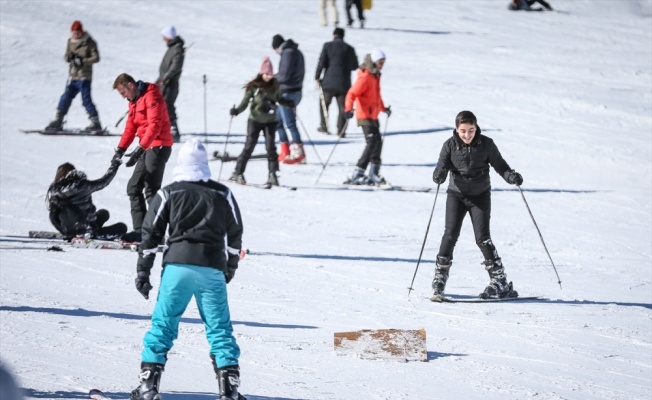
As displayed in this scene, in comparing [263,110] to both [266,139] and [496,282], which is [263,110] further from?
[496,282]

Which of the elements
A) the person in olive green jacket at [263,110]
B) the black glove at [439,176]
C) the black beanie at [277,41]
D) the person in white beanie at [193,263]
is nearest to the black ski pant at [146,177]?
the black glove at [439,176]

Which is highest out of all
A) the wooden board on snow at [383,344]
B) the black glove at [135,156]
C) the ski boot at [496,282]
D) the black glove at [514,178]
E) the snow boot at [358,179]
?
the black glove at [514,178]

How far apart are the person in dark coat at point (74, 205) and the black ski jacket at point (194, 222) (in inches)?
187

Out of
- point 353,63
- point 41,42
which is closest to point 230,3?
point 41,42

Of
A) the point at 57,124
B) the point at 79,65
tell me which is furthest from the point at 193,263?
the point at 57,124

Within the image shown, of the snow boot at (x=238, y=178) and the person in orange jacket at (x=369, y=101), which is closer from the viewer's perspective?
the person in orange jacket at (x=369, y=101)

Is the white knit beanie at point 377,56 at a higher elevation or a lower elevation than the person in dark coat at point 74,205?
higher

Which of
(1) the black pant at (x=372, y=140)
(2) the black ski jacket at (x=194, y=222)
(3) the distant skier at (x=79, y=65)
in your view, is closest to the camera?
(2) the black ski jacket at (x=194, y=222)

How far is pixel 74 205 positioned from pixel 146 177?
92 centimetres

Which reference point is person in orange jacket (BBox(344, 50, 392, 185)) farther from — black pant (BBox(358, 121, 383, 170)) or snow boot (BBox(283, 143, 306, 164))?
snow boot (BBox(283, 143, 306, 164))

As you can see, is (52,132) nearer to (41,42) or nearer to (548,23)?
(41,42)

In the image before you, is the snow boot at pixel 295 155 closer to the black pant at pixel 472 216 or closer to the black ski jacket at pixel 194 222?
the black pant at pixel 472 216

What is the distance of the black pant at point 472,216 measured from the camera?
8.80 m

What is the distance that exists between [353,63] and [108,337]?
11283 millimetres
